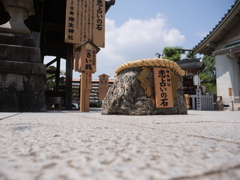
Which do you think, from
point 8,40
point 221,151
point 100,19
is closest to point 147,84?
point 221,151

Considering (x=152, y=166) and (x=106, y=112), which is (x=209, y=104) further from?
(x=152, y=166)

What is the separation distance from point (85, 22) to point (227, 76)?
614 centimetres

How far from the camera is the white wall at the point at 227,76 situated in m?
6.82

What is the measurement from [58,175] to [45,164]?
5cm

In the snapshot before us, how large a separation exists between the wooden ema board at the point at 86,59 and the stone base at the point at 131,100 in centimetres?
174

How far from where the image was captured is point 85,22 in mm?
4730

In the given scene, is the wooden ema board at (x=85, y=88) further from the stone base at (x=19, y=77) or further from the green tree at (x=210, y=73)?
the green tree at (x=210, y=73)

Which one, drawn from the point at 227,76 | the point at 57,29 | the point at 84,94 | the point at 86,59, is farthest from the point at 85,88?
the point at 227,76

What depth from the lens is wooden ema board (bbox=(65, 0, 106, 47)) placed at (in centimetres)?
455

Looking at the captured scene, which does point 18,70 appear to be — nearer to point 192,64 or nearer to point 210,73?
point 192,64

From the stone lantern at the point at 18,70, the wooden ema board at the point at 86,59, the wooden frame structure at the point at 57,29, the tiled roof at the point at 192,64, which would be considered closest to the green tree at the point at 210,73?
the tiled roof at the point at 192,64

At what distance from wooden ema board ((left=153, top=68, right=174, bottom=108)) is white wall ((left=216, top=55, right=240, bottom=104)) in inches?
232

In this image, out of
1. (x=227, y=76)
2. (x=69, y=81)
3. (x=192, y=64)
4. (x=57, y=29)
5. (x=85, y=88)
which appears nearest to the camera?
(x=85, y=88)

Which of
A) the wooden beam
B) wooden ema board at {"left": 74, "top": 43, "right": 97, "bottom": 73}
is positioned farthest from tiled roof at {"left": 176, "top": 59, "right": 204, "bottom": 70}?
wooden ema board at {"left": 74, "top": 43, "right": 97, "bottom": 73}
